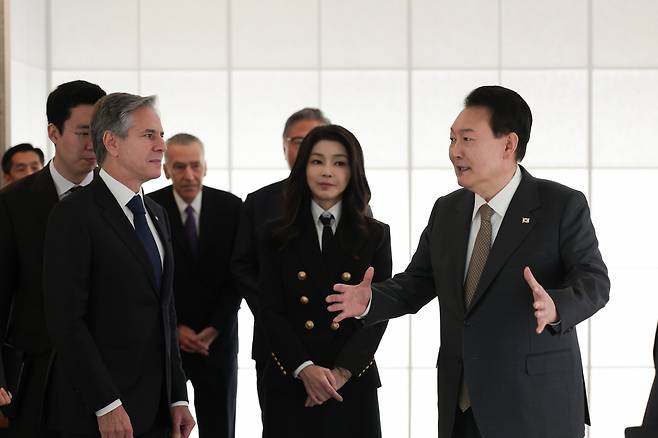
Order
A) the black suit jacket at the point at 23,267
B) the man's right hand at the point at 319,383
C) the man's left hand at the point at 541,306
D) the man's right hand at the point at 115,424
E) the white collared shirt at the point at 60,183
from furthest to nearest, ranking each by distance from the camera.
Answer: the man's right hand at the point at 319,383 → the white collared shirt at the point at 60,183 → the black suit jacket at the point at 23,267 → the man's right hand at the point at 115,424 → the man's left hand at the point at 541,306

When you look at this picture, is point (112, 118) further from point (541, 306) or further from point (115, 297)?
point (541, 306)

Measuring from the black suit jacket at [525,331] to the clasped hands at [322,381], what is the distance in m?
0.59

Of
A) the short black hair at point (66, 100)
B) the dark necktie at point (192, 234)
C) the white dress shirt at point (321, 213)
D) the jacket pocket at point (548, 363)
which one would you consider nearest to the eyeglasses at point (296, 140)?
the dark necktie at point (192, 234)

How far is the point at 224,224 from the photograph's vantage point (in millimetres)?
4742

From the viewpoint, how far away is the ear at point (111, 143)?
3.10 m

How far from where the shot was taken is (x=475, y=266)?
312cm

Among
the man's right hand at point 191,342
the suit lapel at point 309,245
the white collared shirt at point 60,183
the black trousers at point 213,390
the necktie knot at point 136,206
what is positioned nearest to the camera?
the necktie knot at point 136,206

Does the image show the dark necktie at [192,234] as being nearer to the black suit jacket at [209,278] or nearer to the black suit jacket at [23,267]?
the black suit jacket at [209,278]

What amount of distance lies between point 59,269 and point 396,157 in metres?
4.07

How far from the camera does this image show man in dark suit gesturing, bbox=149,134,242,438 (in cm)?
464

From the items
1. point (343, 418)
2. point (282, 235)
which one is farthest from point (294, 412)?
point (282, 235)

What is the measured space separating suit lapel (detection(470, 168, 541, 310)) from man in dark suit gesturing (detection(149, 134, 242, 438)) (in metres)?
1.86

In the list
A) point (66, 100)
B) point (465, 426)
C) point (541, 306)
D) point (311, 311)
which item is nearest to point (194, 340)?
point (311, 311)

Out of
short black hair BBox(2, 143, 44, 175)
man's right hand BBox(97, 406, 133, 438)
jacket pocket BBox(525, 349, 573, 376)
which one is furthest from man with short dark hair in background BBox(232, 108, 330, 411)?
short black hair BBox(2, 143, 44, 175)
